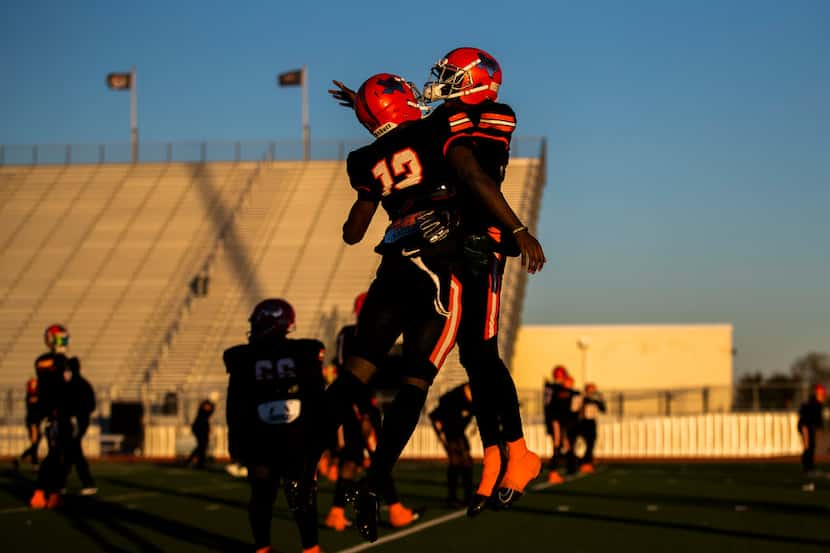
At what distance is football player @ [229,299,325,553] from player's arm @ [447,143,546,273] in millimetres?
3200

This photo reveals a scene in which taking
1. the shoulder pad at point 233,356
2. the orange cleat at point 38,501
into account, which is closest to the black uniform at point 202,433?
the orange cleat at point 38,501

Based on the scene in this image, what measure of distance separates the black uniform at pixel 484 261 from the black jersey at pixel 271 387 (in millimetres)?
2758

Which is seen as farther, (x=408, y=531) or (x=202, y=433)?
(x=202, y=433)

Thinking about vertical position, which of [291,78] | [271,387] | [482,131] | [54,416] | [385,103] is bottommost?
[54,416]

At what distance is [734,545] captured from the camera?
1107 centimetres

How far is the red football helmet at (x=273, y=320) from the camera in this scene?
8.66 meters

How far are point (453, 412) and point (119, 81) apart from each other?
43.8 meters

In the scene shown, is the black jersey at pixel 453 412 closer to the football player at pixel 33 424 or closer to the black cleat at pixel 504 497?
the football player at pixel 33 424

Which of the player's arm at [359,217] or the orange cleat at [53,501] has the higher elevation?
the player's arm at [359,217]

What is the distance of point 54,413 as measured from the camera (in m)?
14.6

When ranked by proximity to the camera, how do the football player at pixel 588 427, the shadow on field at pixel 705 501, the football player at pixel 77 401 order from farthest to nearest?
1. the football player at pixel 588 427
2. the shadow on field at pixel 705 501
3. the football player at pixel 77 401

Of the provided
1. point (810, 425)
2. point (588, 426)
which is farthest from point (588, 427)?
point (810, 425)

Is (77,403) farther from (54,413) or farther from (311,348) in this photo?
(311,348)

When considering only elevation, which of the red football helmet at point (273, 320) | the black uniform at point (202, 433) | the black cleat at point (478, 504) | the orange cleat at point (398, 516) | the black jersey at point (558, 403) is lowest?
the black uniform at point (202, 433)
